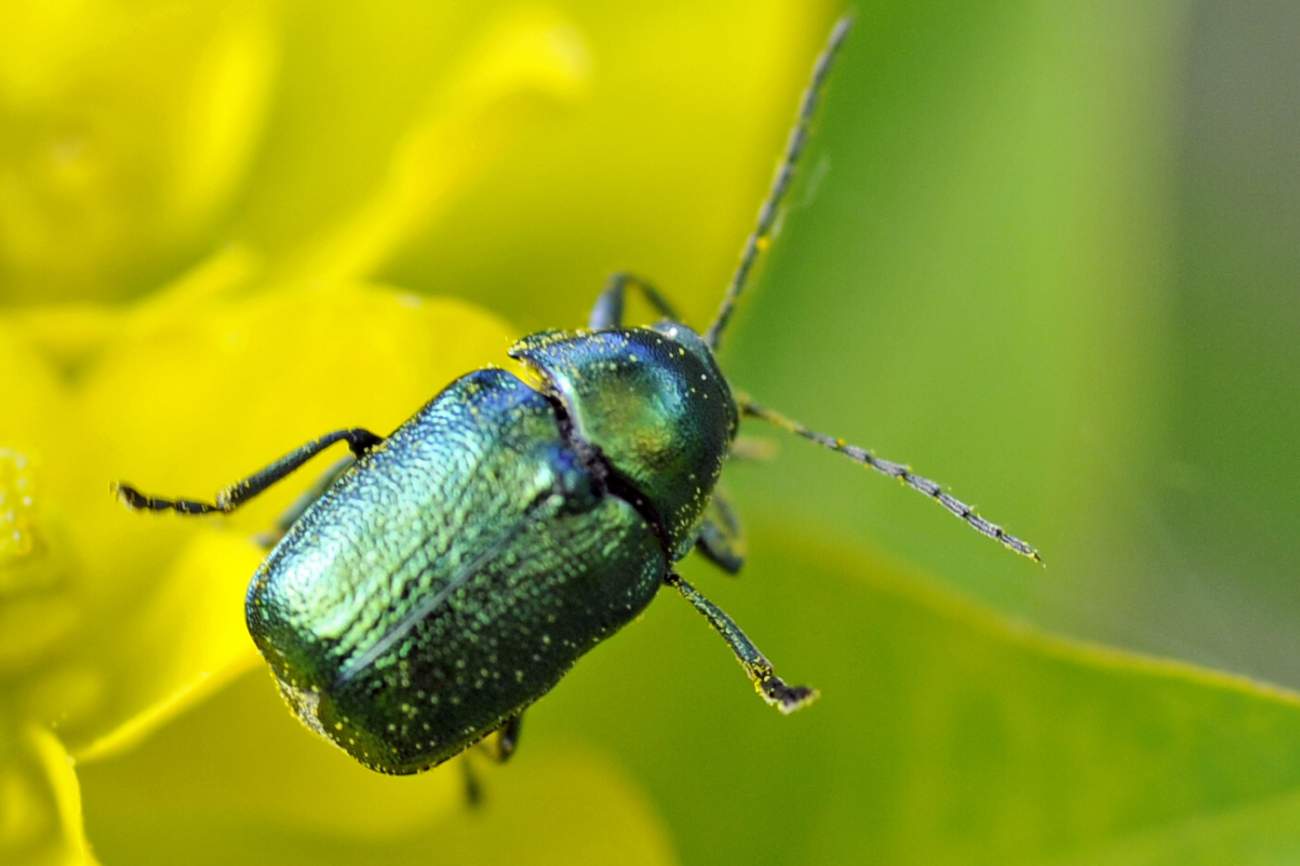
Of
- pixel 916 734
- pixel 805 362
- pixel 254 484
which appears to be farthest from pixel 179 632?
pixel 805 362

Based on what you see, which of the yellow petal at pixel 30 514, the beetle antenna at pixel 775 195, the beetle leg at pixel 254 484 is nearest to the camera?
the yellow petal at pixel 30 514

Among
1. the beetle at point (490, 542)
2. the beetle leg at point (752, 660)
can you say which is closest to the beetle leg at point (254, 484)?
the beetle at point (490, 542)

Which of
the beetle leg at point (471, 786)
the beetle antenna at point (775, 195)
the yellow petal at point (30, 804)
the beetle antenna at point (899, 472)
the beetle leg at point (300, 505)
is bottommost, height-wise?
the yellow petal at point (30, 804)

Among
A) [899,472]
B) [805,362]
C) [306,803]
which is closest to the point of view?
[306,803]

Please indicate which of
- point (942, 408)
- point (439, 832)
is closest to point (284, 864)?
point (439, 832)

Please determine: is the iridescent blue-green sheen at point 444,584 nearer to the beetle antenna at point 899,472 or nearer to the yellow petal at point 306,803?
the yellow petal at point 306,803

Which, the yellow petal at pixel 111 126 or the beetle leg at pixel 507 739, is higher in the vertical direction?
the yellow petal at pixel 111 126

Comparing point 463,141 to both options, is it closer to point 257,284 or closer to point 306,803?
point 257,284
